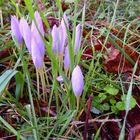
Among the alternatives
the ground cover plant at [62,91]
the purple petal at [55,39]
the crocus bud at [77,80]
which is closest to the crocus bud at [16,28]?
the ground cover plant at [62,91]

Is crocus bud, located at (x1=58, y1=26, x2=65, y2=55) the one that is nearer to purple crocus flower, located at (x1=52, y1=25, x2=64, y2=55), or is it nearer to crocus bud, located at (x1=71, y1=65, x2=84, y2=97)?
purple crocus flower, located at (x1=52, y1=25, x2=64, y2=55)

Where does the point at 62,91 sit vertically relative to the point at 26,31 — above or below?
below

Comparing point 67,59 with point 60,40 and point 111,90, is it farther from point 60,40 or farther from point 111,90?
point 111,90

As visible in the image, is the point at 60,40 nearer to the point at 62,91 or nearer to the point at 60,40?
the point at 60,40

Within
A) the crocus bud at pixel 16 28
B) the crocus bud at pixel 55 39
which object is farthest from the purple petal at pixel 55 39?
the crocus bud at pixel 16 28

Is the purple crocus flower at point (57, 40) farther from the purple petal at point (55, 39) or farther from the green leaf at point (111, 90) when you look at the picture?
the green leaf at point (111, 90)

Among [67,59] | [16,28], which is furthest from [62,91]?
[16,28]

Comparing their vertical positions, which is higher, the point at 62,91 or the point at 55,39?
the point at 55,39

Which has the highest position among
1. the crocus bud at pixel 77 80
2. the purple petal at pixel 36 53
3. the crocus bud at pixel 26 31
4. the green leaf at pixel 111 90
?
the crocus bud at pixel 26 31

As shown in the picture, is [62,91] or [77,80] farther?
[62,91]

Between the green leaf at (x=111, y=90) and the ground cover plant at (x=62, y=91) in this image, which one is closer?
the ground cover plant at (x=62, y=91)

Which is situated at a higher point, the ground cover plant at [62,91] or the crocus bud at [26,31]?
the crocus bud at [26,31]

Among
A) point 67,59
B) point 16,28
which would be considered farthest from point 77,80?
point 16,28
